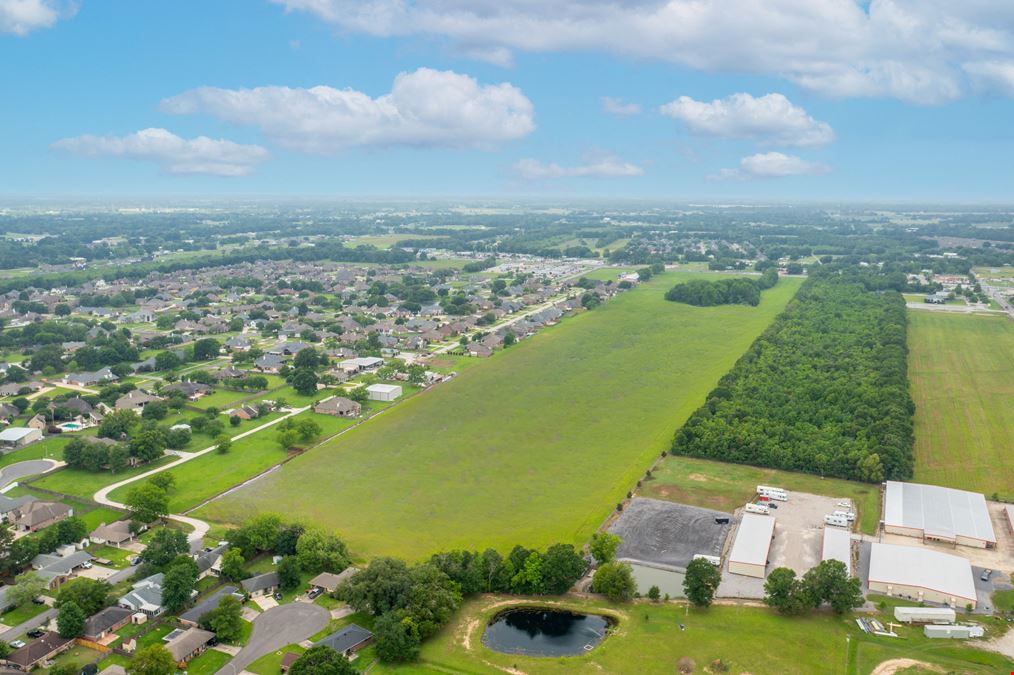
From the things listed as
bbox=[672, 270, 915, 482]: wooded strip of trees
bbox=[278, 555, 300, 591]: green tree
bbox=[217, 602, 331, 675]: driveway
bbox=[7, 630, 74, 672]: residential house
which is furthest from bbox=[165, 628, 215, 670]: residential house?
bbox=[672, 270, 915, 482]: wooded strip of trees

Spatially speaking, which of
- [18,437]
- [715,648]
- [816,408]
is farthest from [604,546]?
[18,437]

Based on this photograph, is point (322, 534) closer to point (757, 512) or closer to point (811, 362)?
point (757, 512)

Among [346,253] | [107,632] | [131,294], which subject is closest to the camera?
[107,632]

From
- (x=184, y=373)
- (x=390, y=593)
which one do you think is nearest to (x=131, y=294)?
(x=184, y=373)

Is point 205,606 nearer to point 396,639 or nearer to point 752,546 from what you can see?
point 396,639

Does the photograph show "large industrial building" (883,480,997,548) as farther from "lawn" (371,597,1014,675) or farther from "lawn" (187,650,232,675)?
"lawn" (187,650,232,675)
